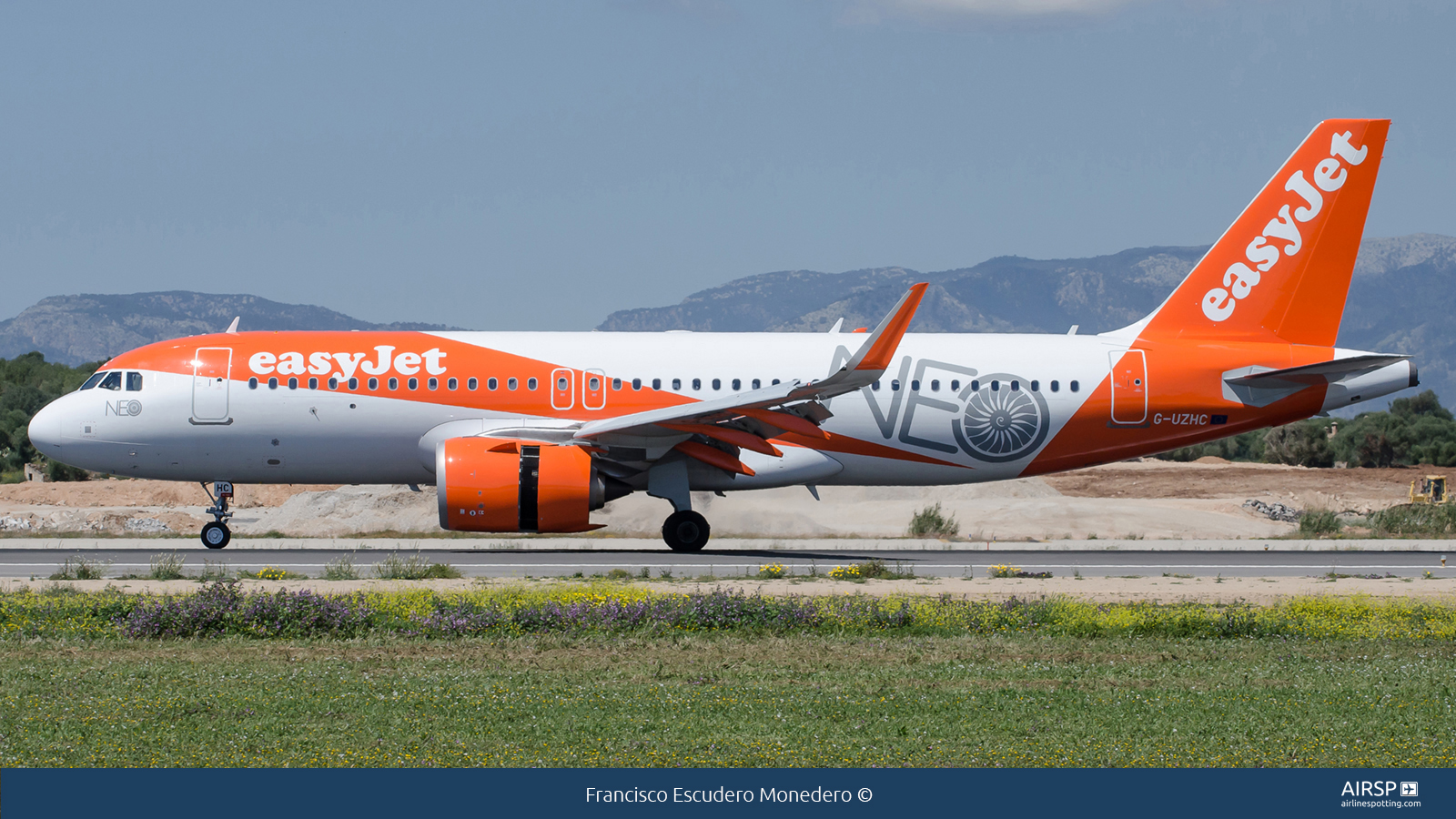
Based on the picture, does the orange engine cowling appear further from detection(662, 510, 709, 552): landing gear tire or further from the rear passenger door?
the rear passenger door

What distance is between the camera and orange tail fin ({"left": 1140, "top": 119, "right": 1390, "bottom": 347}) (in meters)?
25.8

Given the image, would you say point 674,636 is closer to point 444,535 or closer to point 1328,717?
point 1328,717

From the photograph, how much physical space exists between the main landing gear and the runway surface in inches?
13.3

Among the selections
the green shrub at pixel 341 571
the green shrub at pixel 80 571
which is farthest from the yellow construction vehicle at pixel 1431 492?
the green shrub at pixel 80 571

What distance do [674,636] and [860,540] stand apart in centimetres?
1574

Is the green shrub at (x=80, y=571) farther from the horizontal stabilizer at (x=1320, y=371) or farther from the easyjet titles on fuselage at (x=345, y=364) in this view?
the horizontal stabilizer at (x=1320, y=371)

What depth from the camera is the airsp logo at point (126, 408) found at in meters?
24.3

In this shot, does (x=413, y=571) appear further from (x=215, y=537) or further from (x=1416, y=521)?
(x=1416, y=521)

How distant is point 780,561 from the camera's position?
23.0 meters

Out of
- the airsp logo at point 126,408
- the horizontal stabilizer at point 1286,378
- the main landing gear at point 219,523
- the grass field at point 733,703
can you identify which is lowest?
the grass field at point 733,703

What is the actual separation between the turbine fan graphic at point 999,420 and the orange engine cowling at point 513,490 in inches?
278

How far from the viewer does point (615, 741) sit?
29.9 feet

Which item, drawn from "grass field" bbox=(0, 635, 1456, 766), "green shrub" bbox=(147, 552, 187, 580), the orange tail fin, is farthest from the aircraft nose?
the orange tail fin

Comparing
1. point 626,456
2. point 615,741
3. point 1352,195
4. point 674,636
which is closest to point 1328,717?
point 615,741
